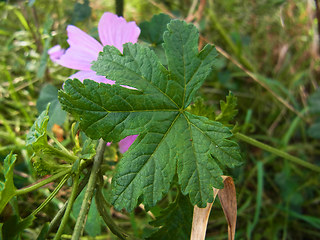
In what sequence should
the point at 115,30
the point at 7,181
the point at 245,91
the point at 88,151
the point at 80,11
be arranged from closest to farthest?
the point at 7,181 → the point at 88,151 → the point at 115,30 → the point at 80,11 → the point at 245,91

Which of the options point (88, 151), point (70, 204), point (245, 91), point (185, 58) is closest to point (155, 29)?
point (185, 58)

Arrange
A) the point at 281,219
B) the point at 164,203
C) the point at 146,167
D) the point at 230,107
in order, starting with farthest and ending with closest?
1. the point at 281,219
2. the point at 164,203
3. the point at 230,107
4. the point at 146,167

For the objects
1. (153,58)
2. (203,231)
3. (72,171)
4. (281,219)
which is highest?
(153,58)

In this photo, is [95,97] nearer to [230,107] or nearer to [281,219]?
[230,107]

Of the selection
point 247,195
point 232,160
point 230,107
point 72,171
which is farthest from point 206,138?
point 247,195

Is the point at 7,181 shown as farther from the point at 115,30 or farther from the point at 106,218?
the point at 115,30

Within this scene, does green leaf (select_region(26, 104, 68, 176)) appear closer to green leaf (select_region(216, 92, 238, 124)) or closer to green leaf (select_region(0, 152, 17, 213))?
green leaf (select_region(0, 152, 17, 213))

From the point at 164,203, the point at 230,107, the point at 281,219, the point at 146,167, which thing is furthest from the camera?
the point at 281,219
